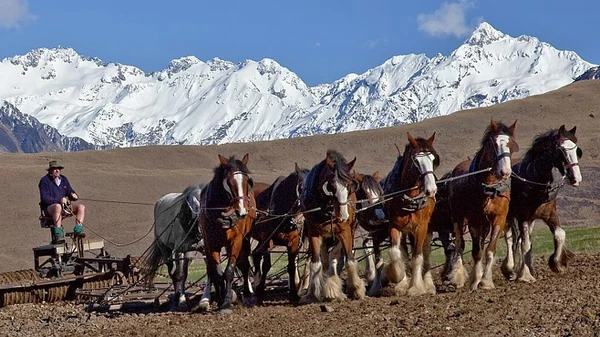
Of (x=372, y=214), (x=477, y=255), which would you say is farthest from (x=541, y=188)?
(x=372, y=214)

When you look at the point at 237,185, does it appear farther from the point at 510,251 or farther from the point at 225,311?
the point at 510,251

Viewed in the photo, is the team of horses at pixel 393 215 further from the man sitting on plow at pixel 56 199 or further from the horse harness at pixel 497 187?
the man sitting on plow at pixel 56 199

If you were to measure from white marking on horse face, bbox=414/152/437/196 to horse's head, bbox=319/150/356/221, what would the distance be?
93 cm

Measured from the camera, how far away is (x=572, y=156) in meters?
15.2

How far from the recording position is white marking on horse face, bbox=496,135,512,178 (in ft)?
48.0

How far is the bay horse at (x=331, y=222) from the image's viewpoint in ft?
48.6

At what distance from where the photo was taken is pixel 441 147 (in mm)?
89875

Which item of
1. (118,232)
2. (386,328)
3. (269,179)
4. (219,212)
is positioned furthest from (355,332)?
(269,179)

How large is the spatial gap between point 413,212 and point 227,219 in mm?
2607

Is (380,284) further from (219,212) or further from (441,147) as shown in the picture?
(441,147)

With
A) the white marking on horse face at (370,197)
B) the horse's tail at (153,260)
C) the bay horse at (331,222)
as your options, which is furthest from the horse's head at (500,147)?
the horse's tail at (153,260)

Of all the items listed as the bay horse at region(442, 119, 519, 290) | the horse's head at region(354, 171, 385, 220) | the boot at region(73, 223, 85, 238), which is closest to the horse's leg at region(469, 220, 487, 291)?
the bay horse at region(442, 119, 519, 290)

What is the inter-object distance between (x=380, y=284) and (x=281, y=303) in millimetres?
1489

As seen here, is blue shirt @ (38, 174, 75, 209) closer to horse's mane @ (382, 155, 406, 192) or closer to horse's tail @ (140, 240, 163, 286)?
horse's tail @ (140, 240, 163, 286)
